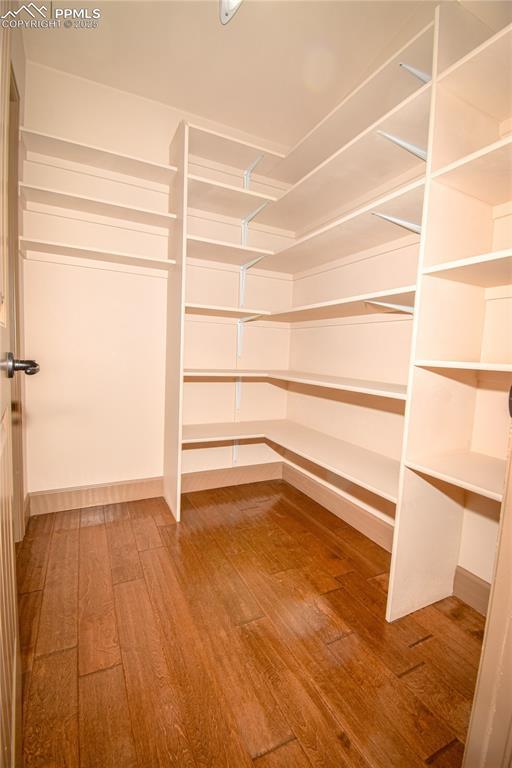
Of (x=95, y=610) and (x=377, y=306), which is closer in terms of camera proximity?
(x=95, y=610)

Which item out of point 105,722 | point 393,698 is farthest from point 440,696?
point 105,722

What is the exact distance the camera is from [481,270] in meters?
1.19

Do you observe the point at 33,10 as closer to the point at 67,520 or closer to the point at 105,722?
the point at 67,520

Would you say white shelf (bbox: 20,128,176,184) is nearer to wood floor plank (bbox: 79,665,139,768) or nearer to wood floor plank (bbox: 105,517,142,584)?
wood floor plank (bbox: 105,517,142,584)

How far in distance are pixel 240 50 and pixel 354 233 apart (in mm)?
1111

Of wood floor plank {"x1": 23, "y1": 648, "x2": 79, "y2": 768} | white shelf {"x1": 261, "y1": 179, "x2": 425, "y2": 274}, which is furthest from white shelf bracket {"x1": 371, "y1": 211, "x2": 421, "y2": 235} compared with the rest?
wood floor plank {"x1": 23, "y1": 648, "x2": 79, "y2": 768}

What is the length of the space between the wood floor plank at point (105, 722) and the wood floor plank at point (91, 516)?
1.04m

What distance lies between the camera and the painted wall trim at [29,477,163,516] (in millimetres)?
2109

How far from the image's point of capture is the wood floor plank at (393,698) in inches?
38.4

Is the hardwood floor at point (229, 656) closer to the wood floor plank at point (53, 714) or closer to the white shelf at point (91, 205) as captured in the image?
the wood floor plank at point (53, 714)

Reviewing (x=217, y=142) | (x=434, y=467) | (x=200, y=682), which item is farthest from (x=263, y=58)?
(x=200, y=682)

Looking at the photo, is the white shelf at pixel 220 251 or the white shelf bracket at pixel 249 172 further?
the white shelf bracket at pixel 249 172

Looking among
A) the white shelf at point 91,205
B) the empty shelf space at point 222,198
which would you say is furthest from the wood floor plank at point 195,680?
the empty shelf space at point 222,198

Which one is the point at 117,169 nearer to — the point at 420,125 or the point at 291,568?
the point at 420,125
